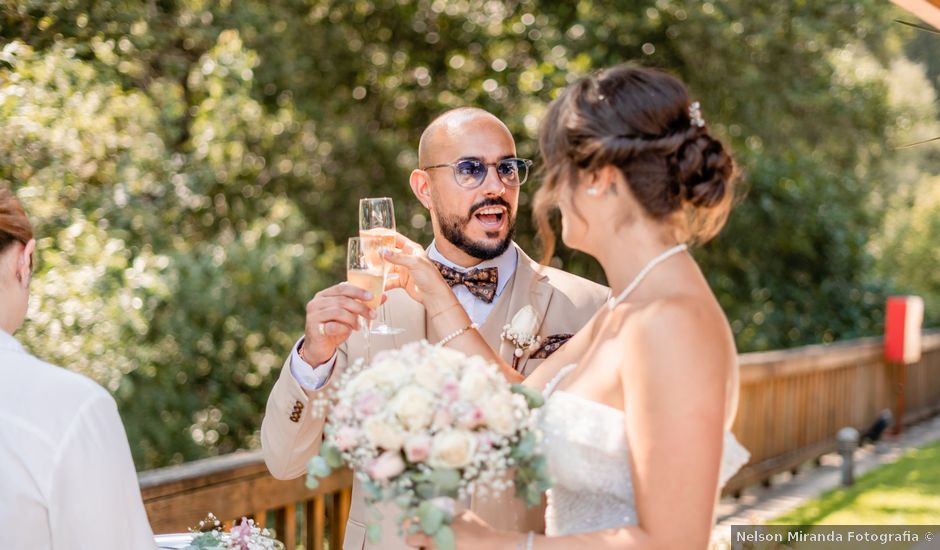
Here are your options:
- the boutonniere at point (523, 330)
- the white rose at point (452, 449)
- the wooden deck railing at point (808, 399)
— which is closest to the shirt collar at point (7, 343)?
the white rose at point (452, 449)

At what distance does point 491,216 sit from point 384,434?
1.49 meters

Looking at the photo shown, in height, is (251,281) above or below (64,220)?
below

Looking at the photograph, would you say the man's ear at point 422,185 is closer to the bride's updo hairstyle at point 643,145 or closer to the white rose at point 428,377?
the bride's updo hairstyle at point 643,145

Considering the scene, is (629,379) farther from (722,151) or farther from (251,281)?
(251,281)

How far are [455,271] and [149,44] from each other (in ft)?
13.4

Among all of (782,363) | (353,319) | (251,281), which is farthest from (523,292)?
(782,363)

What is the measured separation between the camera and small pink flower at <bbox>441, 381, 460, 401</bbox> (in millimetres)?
1887

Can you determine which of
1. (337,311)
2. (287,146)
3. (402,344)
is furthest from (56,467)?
(287,146)

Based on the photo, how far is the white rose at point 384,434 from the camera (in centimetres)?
186

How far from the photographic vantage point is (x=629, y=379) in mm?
2086

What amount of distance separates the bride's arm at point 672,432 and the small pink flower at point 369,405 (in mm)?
313

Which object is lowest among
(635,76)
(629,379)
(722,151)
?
(629,379)

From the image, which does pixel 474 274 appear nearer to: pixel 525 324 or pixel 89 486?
pixel 525 324

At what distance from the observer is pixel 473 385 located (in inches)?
74.7
